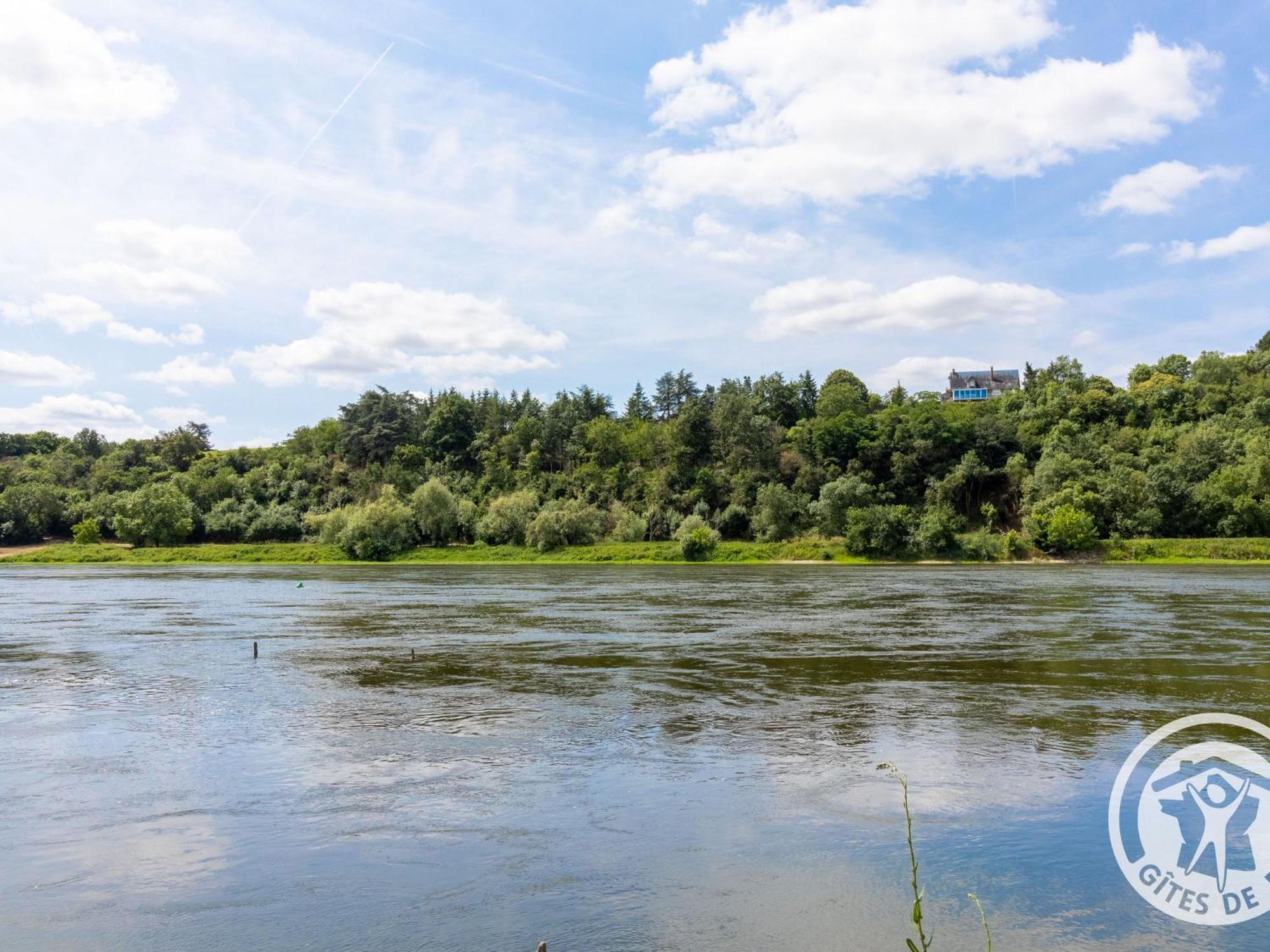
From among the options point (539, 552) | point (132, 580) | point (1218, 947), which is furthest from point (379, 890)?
point (539, 552)

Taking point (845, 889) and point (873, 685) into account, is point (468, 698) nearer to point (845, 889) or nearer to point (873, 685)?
point (873, 685)

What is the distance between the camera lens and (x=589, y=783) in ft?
43.4

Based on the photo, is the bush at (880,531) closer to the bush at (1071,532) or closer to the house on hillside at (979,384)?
the bush at (1071,532)

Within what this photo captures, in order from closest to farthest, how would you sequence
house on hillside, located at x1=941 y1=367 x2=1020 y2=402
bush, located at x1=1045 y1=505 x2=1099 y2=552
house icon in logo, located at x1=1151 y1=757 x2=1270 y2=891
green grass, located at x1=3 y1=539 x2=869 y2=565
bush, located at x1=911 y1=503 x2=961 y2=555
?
house icon in logo, located at x1=1151 y1=757 x2=1270 y2=891 < bush, located at x1=1045 y1=505 x2=1099 y2=552 < bush, located at x1=911 y1=503 x2=961 y2=555 < green grass, located at x1=3 y1=539 x2=869 y2=565 < house on hillside, located at x1=941 y1=367 x2=1020 y2=402

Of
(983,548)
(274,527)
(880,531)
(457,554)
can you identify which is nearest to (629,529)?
(457,554)

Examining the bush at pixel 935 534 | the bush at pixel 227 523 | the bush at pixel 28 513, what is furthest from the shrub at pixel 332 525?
the bush at pixel 935 534

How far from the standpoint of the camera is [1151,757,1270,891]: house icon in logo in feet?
33.1

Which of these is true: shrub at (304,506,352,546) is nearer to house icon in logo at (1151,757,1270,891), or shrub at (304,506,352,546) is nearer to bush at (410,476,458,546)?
bush at (410,476,458,546)

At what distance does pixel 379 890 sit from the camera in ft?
31.0

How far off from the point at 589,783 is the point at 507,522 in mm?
80546

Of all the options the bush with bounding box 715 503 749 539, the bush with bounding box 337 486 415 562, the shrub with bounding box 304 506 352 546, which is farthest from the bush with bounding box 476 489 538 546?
the bush with bounding box 715 503 749 539
